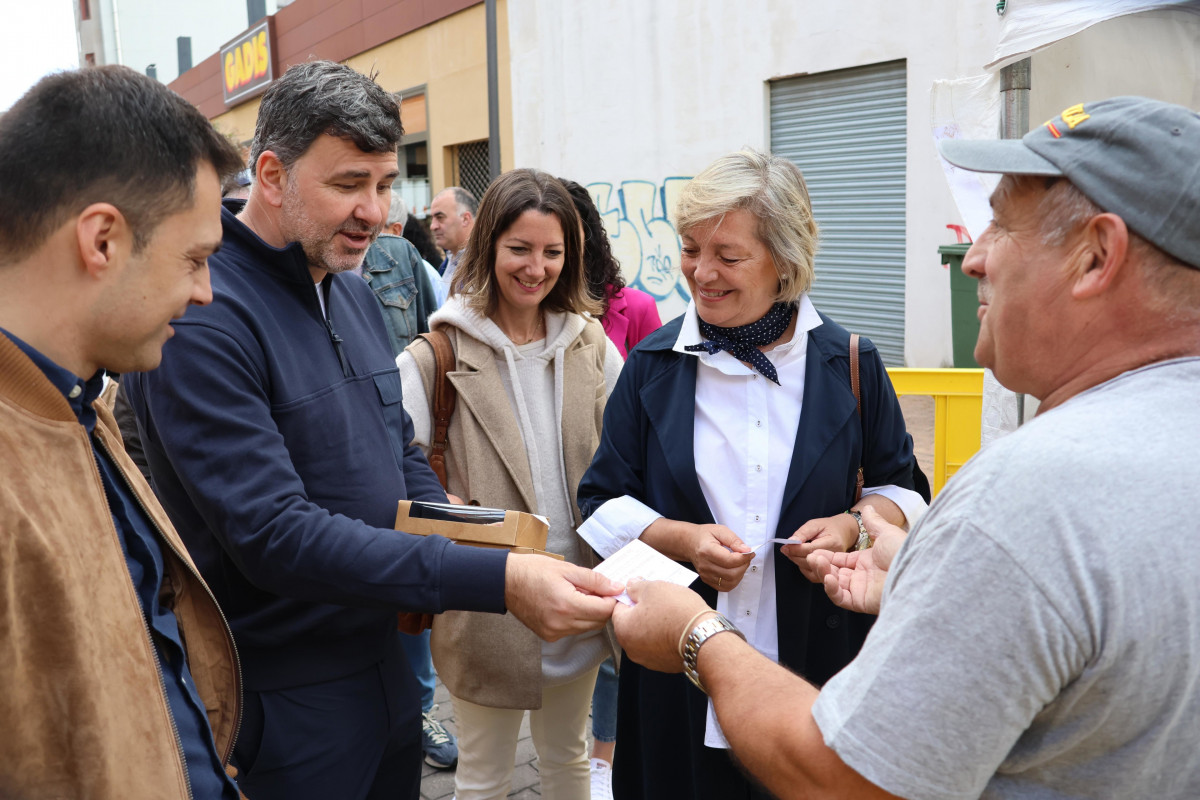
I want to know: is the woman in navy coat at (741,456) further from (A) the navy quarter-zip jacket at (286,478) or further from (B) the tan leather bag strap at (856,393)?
(A) the navy quarter-zip jacket at (286,478)

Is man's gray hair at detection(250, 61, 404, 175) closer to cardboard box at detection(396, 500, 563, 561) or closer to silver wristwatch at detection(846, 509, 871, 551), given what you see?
cardboard box at detection(396, 500, 563, 561)

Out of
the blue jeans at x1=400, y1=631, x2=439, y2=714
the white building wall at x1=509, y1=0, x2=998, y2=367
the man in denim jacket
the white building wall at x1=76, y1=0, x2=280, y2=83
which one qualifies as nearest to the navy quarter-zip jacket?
the blue jeans at x1=400, y1=631, x2=439, y2=714

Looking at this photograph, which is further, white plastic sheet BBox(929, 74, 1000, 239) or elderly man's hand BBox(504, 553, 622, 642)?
white plastic sheet BBox(929, 74, 1000, 239)

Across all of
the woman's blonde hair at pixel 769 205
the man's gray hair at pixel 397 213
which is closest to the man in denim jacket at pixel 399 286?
the man's gray hair at pixel 397 213

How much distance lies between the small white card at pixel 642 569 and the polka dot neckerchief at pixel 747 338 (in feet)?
2.19

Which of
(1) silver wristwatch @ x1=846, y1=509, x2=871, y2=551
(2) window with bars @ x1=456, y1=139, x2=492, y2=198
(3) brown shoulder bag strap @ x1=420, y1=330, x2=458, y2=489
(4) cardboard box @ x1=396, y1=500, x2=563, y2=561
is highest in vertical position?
(2) window with bars @ x1=456, y1=139, x2=492, y2=198

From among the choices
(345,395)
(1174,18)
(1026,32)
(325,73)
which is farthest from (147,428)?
(1174,18)

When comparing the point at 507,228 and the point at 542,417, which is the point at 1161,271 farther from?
the point at 507,228

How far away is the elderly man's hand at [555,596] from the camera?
1997 millimetres

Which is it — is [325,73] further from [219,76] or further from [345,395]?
[219,76]

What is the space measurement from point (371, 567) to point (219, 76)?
25.3 m

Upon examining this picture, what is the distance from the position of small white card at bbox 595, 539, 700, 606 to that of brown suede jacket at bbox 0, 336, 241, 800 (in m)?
0.98

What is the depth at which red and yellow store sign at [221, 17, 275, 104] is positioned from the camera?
67.2ft

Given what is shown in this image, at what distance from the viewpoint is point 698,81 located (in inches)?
405
